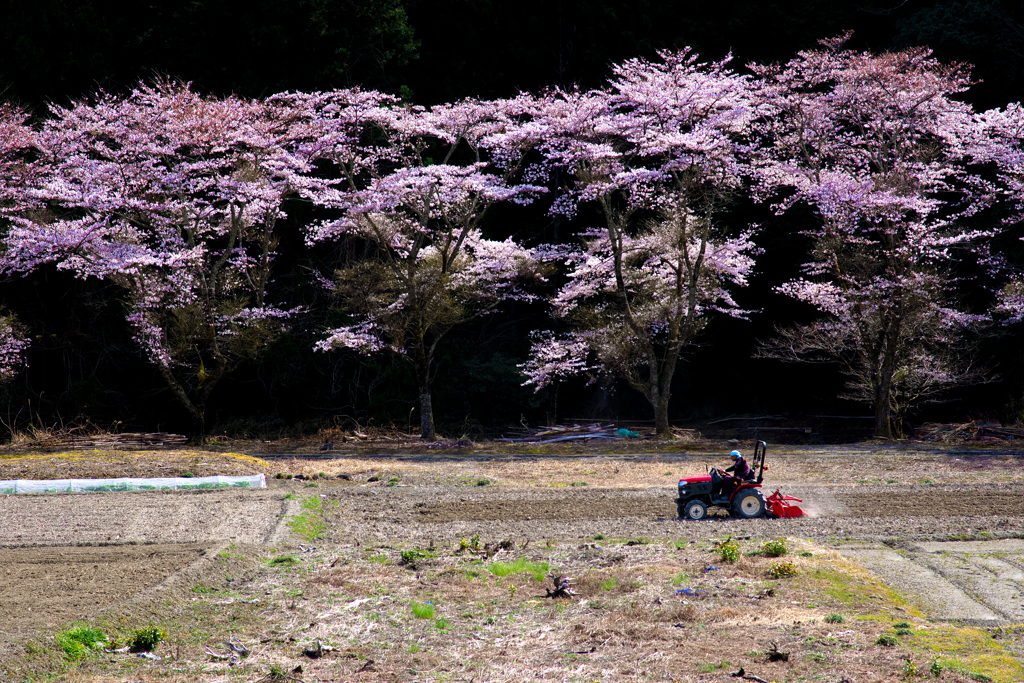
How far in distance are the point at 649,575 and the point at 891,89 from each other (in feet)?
61.6

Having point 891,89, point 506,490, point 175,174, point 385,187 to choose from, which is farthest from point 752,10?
point 506,490

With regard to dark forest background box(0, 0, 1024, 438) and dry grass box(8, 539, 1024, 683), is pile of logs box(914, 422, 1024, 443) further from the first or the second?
dry grass box(8, 539, 1024, 683)

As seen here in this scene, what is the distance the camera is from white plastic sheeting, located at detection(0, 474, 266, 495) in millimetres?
15750

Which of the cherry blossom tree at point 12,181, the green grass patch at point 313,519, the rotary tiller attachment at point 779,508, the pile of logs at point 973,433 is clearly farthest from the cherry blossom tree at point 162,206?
the pile of logs at point 973,433

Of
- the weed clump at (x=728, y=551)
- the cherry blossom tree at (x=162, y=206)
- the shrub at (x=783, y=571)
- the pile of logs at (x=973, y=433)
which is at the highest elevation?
the cherry blossom tree at (x=162, y=206)

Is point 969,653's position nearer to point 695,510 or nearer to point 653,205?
point 695,510

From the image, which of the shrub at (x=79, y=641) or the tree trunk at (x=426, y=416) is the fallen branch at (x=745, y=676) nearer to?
the shrub at (x=79, y=641)

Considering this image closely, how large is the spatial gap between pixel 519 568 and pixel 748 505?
14.4 ft

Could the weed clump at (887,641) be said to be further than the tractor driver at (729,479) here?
No

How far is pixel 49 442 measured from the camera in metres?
23.1

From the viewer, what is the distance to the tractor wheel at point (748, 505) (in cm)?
1312

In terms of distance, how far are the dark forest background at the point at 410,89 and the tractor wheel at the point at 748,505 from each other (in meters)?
15.1

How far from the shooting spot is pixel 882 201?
22297 millimetres

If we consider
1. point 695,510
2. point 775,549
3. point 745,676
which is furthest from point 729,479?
point 745,676
